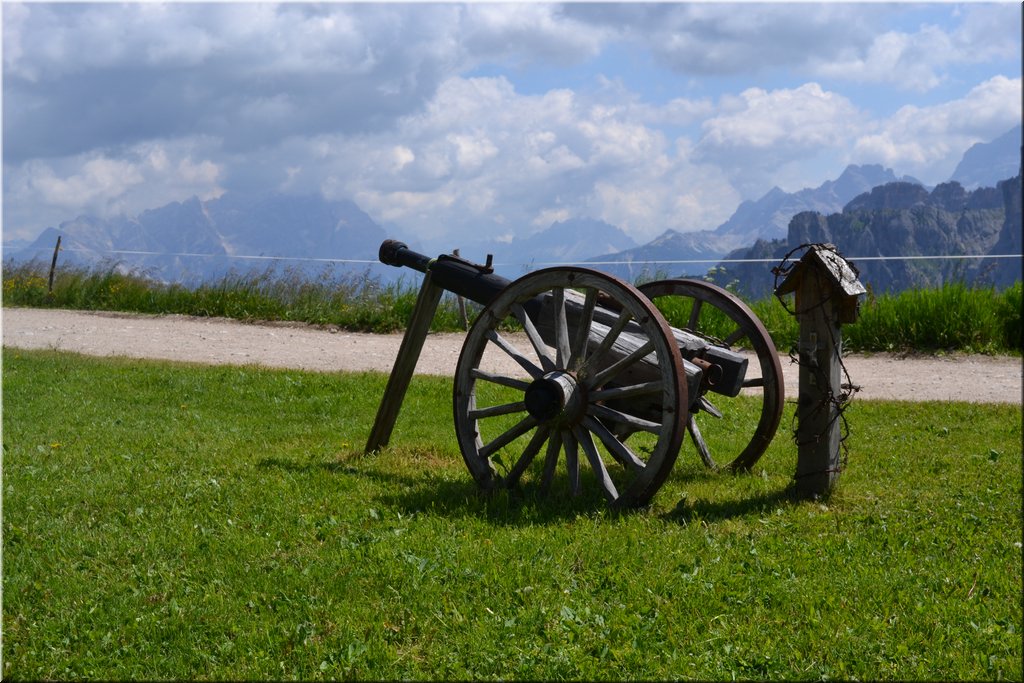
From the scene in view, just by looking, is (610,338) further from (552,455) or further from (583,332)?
(552,455)

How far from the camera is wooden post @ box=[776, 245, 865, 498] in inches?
215

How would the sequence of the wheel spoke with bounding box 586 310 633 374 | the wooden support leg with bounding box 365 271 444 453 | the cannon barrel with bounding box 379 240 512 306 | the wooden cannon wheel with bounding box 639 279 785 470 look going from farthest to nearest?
the wooden support leg with bounding box 365 271 444 453
the cannon barrel with bounding box 379 240 512 306
the wooden cannon wheel with bounding box 639 279 785 470
the wheel spoke with bounding box 586 310 633 374

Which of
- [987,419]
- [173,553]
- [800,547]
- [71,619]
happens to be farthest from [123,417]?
[987,419]

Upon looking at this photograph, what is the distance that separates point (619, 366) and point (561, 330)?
50 cm

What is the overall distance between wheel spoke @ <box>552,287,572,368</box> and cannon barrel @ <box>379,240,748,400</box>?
0.33 m

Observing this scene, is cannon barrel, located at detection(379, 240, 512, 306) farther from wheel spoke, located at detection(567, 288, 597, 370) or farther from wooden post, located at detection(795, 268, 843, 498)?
wooden post, located at detection(795, 268, 843, 498)

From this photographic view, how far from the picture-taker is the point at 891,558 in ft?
15.8

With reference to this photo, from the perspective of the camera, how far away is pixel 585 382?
5.62 m

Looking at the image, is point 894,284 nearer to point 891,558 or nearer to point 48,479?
point 891,558

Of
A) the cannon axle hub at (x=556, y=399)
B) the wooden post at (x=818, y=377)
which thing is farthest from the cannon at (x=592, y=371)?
the wooden post at (x=818, y=377)

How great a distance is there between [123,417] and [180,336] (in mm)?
6258

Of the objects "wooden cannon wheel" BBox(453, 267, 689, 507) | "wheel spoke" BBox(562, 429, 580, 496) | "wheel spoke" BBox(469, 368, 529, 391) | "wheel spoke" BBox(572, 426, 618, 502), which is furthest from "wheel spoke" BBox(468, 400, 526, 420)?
"wheel spoke" BBox(572, 426, 618, 502)

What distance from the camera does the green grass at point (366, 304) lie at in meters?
12.4

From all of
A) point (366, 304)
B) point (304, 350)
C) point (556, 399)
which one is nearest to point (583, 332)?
point (556, 399)
